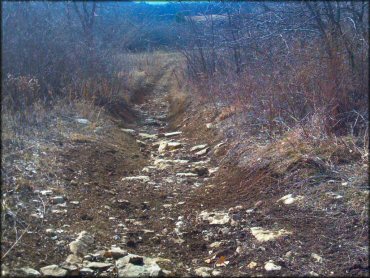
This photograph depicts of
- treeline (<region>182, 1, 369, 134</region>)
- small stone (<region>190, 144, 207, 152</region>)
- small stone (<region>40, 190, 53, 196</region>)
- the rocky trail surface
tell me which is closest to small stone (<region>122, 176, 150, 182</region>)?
the rocky trail surface

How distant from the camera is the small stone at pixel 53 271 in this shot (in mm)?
2951

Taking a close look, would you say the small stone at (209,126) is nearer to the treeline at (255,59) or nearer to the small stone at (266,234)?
the treeline at (255,59)

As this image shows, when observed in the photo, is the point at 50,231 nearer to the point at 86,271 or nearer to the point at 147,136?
the point at 86,271

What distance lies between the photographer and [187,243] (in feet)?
12.3

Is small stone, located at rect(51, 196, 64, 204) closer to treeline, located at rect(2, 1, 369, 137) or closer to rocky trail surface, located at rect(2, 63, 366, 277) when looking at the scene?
rocky trail surface, located at rect(2, 63, 366, 277)

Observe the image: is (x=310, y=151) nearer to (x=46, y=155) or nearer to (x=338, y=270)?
(x=338, y=270)

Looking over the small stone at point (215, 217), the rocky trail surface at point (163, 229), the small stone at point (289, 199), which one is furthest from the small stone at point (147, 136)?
the small stone at point (289, 199)

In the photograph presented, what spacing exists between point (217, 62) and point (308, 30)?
3793 millimetres

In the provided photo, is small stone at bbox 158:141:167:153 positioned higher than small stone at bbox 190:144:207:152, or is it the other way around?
small stone at bbox 190:144:207:152

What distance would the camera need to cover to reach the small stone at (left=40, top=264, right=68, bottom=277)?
295 cm

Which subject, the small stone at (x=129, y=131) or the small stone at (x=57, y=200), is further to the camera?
the small stone at (x=129, y=131)

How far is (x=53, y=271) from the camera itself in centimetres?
298

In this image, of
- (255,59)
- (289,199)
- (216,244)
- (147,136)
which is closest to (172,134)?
(147,136)

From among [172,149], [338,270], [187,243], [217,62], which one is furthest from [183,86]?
Result: [338,270]
